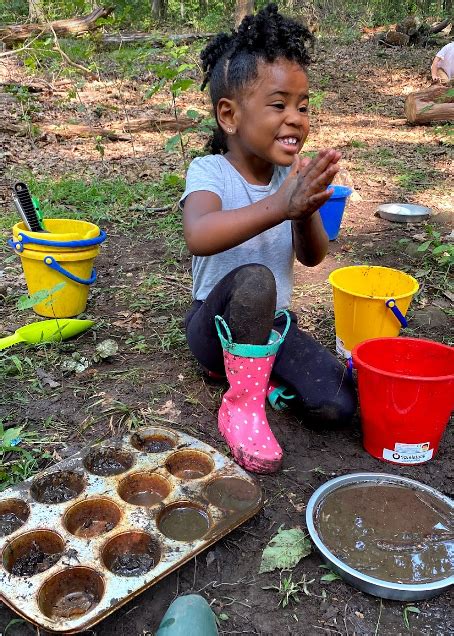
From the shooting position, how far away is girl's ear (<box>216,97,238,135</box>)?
5.96 feet

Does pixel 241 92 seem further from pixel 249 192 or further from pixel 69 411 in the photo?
pixel 69 411

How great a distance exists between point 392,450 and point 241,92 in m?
1.19

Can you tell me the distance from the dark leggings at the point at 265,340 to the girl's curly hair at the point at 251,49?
1.88ft

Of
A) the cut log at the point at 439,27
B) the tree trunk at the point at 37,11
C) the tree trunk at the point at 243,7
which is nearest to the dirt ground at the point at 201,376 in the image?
the tree trunk at the point at 243,7

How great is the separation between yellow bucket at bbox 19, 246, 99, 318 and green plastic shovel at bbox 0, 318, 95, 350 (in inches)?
5.6

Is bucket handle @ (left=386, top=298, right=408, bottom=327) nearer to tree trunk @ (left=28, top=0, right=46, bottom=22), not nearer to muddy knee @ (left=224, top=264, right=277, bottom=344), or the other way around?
muddy knee @ (left=224, top=264, right=277, bottom=344)

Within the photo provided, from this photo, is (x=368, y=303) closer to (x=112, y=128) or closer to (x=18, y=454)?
(x=18, y=454)

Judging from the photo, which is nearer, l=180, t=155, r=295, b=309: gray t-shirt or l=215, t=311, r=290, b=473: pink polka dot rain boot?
l=215, t=311, r=290, b=473: pink polka dot rain boot

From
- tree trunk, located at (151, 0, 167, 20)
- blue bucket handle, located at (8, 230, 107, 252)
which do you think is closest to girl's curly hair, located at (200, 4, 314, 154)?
blue bucket handle, located at (8, 230, 107, 252)

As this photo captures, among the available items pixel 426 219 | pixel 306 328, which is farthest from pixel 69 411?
pixel 426 219

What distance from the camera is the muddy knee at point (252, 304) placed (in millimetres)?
1743

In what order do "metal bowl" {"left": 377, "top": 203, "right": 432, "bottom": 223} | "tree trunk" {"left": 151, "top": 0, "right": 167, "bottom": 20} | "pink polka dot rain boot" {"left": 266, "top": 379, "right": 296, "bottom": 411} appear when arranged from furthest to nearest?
"tree trunk" {"left": 151, "top": 0, "right": 167, "bottom": 20} < "metal bowl" {"left": 377, "top": 203, "right": 432, "bottom": 223} < "pink polka dot rain boot" {"left": 266, "top": 379, "right": 296, "bottom": 411}

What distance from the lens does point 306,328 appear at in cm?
264

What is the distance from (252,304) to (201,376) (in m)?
0.58
